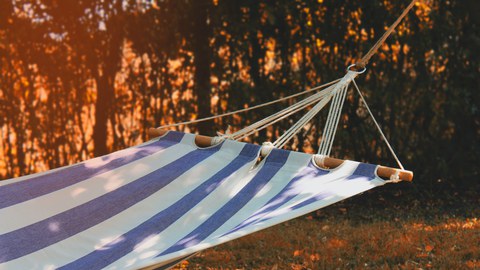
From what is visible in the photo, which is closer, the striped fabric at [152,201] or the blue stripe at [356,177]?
the blue stripe at [356,177]

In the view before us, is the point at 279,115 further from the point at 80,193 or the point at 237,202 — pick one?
the point at 80,193

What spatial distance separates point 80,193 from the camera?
2504 millimetres

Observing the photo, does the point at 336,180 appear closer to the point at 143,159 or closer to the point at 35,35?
the point at 143,159

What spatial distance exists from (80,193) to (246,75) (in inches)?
91.4

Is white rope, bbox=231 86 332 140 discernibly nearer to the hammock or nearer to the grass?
the hammock

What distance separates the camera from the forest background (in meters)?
4.52

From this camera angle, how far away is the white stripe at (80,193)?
7.75 feet

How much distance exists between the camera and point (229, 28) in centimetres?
453

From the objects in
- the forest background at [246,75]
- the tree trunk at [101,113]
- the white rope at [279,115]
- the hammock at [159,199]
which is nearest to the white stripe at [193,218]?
the hammock at [159,199]

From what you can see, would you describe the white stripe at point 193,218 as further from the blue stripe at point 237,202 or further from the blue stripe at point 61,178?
the blue stripe at point 61,178

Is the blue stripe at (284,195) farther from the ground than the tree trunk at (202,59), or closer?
closer

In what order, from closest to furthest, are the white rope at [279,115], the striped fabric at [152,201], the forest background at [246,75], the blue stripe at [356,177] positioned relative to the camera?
the blue stripe at [356,177] < the striped fabric at [152,201] < the white rope at [279,115] < the forest background at [246,75]

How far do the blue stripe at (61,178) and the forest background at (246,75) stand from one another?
6.19 feet

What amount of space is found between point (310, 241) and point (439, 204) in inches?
54.4
